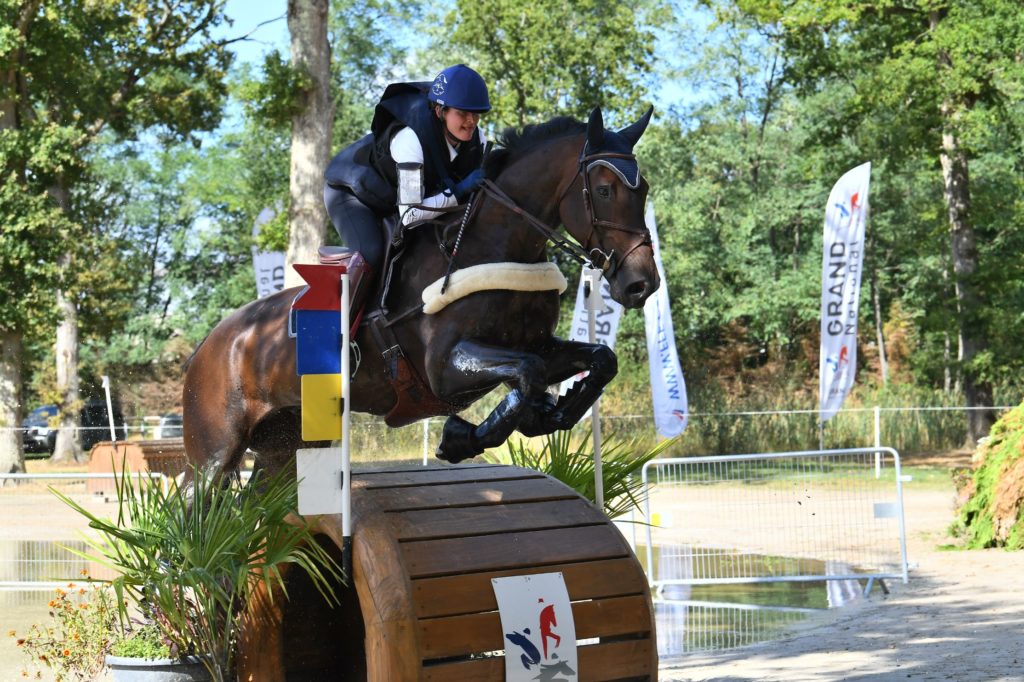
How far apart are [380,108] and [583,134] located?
3.27ft

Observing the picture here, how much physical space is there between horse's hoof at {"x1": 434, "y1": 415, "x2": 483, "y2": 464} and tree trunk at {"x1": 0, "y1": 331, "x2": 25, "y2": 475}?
17760 millimetres

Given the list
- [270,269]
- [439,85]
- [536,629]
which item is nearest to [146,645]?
[536,629]

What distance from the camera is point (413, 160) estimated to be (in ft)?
17.1

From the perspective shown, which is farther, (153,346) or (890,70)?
(153,346)

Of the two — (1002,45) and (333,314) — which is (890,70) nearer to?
(1002,45)

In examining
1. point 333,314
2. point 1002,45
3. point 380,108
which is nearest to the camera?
point 333,314

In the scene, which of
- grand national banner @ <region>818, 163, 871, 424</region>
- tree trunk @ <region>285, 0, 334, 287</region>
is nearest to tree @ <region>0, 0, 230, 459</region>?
tree trunk @ <region>285, 0, 334, 287</region>

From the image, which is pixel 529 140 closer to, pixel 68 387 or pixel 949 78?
pixel 949 78

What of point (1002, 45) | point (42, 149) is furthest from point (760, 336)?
point (42, 149)

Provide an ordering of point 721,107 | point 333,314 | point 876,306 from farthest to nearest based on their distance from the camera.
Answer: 1. point 721,107
2. point 876,306
3. point 333,314

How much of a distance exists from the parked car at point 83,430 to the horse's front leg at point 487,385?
23.4 meters

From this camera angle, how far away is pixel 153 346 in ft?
141

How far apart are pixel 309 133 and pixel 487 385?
8253 millimetres

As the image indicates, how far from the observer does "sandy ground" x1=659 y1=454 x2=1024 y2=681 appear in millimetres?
6355
